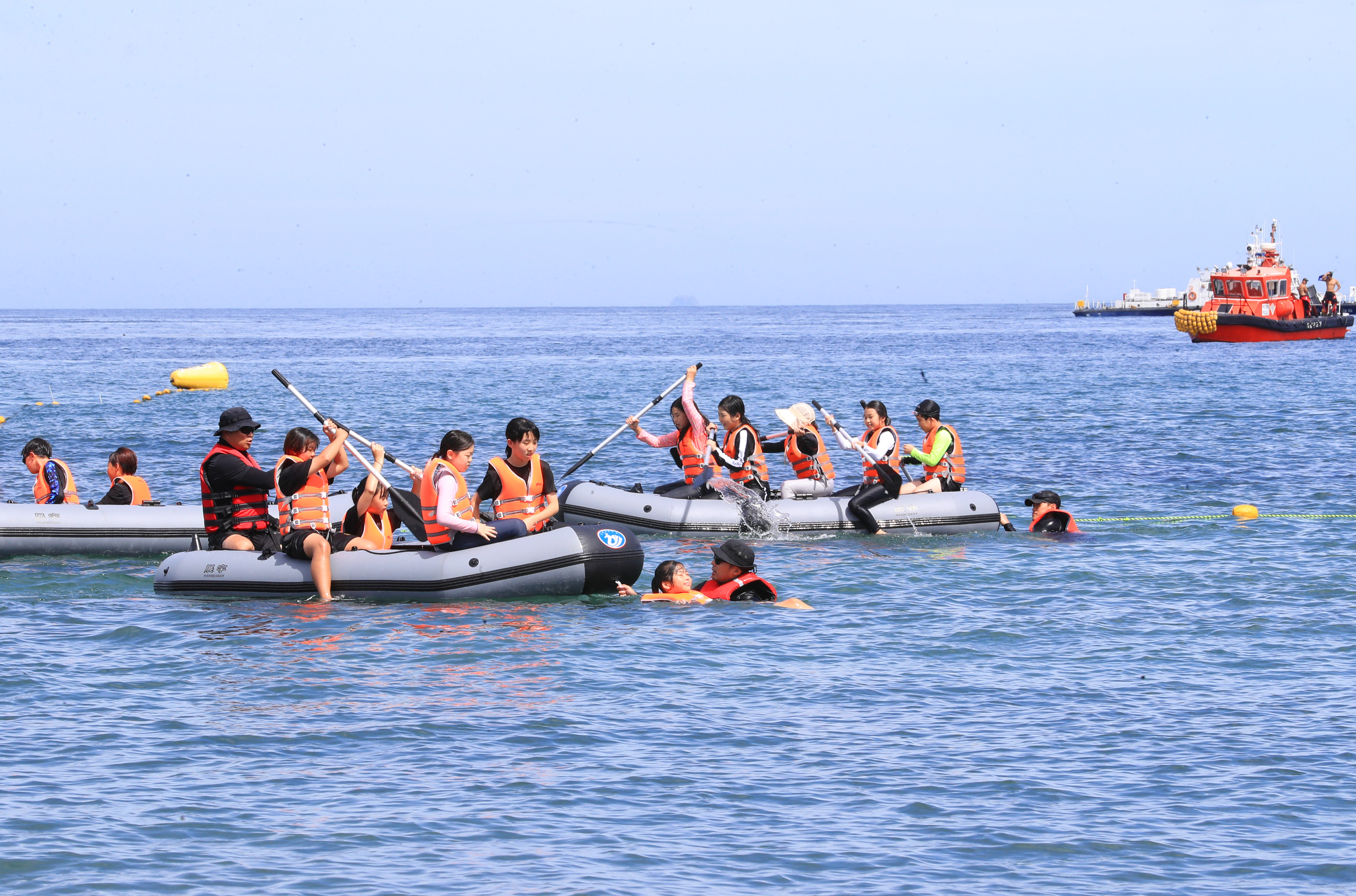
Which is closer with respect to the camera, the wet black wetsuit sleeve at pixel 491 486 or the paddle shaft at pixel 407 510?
the wet black wetsuit sleeve at pixel 491 486

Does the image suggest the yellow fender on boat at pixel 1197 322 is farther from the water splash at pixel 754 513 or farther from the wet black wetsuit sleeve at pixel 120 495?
the wet black wetsuit sleeve at pixel 120 495

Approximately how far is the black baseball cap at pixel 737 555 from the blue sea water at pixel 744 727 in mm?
483

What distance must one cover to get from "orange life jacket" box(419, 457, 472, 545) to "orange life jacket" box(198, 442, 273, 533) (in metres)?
1.51

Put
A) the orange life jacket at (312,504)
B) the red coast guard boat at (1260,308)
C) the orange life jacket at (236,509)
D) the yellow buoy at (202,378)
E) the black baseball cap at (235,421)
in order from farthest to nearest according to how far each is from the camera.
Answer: the red coast guard boat at (1260,308), the yellow buoy at (202,378), the orange life jacket at (236,509), the orange life jacket at (312,504), the black baseball cap at (235,421)

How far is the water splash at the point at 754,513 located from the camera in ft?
50.8

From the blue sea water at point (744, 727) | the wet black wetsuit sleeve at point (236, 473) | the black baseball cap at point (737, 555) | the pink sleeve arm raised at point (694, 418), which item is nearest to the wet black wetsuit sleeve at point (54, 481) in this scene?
the blue sea water at point (744, 727)

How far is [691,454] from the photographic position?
15.9 meters

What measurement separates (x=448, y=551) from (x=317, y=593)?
3.81 feet

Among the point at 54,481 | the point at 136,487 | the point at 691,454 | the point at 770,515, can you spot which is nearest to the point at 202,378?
the point at 54,481

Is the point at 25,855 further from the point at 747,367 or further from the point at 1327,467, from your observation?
the point at 747,367

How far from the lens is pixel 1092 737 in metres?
8.45

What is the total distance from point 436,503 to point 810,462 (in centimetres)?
628

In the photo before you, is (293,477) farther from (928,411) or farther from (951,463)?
(951,463)

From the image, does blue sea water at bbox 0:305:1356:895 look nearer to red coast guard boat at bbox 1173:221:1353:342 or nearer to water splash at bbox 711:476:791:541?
water splash at bbox 711:476:791:541
